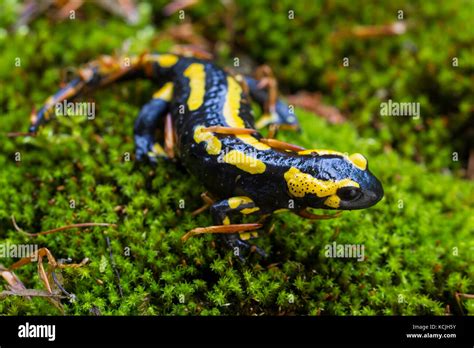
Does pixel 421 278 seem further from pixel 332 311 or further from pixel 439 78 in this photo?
pixel 439 78

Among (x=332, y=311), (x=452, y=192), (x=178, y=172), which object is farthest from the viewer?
(x=452, y=192)

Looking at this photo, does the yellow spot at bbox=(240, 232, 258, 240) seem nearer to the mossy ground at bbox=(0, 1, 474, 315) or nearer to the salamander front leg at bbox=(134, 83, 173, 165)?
the mossy ground at bbox=(0, 1, 474, 315)

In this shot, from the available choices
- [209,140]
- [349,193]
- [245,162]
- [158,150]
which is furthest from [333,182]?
[158,150]

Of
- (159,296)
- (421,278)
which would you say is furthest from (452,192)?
(159,296)

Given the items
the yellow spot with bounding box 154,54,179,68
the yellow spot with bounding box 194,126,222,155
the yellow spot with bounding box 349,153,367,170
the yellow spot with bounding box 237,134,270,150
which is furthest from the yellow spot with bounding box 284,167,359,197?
the yellow spot with bounding box 154,54,179,68

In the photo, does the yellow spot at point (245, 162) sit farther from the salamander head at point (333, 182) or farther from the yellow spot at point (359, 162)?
the yellow spot at point (359, 162)

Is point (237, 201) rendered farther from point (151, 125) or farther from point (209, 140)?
point (151, 125)
